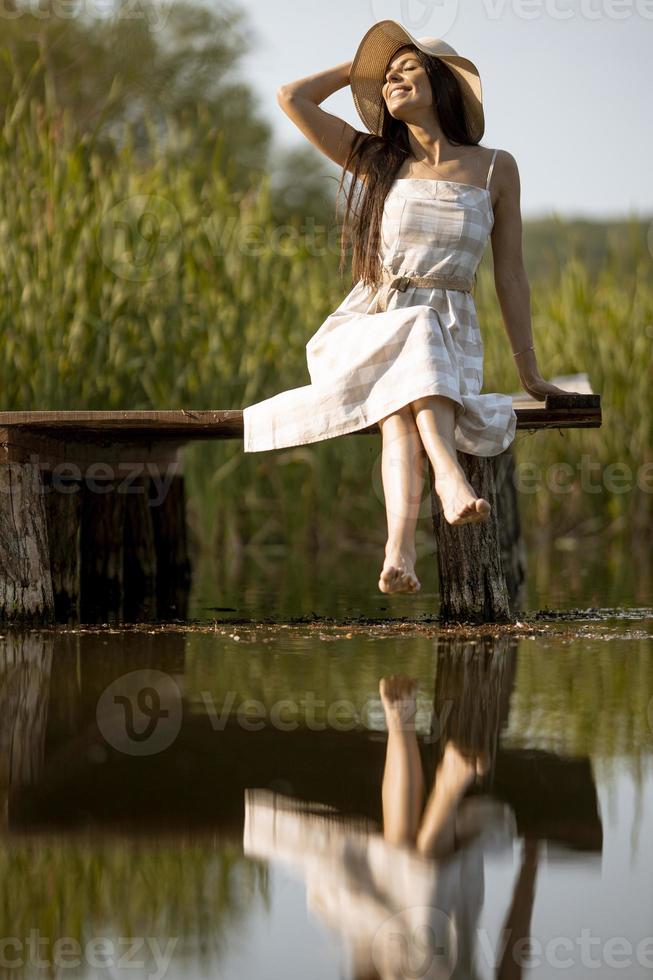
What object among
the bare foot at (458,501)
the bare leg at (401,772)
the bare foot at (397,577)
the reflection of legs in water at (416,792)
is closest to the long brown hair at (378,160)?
the bare foot at (458,501)

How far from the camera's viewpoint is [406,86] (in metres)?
2.95

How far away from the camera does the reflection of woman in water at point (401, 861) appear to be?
3.36ft

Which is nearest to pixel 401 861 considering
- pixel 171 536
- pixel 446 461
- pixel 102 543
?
pixel 446 461

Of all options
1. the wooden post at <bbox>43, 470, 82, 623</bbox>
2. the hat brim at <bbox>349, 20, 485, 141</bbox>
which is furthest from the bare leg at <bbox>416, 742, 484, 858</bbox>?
the wooden post at <bbox>43, 470, 82, 623</bbox>

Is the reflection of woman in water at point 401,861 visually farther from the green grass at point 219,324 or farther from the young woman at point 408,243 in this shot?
the green grass at point 219,324

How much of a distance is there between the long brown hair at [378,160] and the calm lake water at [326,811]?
2.97 ft

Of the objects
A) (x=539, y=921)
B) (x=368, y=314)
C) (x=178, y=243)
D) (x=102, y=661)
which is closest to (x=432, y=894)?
(x=539, y=921)

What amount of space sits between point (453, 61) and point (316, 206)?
2537 cm

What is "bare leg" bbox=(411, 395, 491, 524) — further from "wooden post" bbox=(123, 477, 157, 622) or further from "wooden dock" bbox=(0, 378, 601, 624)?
"wooden post" bbox=(123, 477, 157, 622)

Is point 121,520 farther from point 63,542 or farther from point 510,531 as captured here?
point 510,531

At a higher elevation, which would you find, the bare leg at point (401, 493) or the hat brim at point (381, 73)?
the hat brim at point (381, 73)

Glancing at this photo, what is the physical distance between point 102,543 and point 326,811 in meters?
2.91

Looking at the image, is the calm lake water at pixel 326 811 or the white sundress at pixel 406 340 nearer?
the calm lake water at pixel 326 811

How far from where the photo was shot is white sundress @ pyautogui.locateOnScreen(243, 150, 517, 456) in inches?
108
